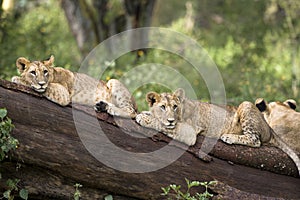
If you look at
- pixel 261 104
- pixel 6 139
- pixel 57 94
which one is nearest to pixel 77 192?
pixel 6 139

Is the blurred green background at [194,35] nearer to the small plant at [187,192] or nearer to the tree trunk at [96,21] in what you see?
the tree trunk at [96,21]

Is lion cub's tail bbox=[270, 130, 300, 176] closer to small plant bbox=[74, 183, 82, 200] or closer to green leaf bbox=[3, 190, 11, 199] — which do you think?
small plant bbox=[74, 183, 82, 200]

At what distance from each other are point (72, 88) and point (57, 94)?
0.45 meters

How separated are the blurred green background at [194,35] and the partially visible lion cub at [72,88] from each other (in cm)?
337

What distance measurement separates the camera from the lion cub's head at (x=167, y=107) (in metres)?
7.41

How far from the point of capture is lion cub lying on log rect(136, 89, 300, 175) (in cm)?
740

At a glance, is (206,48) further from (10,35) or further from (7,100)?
(7,100)

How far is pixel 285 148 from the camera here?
26.2 ft

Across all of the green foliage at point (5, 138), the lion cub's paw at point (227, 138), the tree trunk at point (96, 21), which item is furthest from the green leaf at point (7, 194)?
the tree trunk at point (96, 21)

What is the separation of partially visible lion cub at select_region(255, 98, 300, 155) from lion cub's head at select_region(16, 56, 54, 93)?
3.18 metres

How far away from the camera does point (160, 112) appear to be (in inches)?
296

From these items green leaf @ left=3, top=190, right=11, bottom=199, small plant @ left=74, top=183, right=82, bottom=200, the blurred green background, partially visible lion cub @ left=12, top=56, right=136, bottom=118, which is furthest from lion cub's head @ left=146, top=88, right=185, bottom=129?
the blurred green background

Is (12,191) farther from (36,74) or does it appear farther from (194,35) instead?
(194,35)

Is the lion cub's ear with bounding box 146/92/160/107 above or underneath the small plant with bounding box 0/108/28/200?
above
